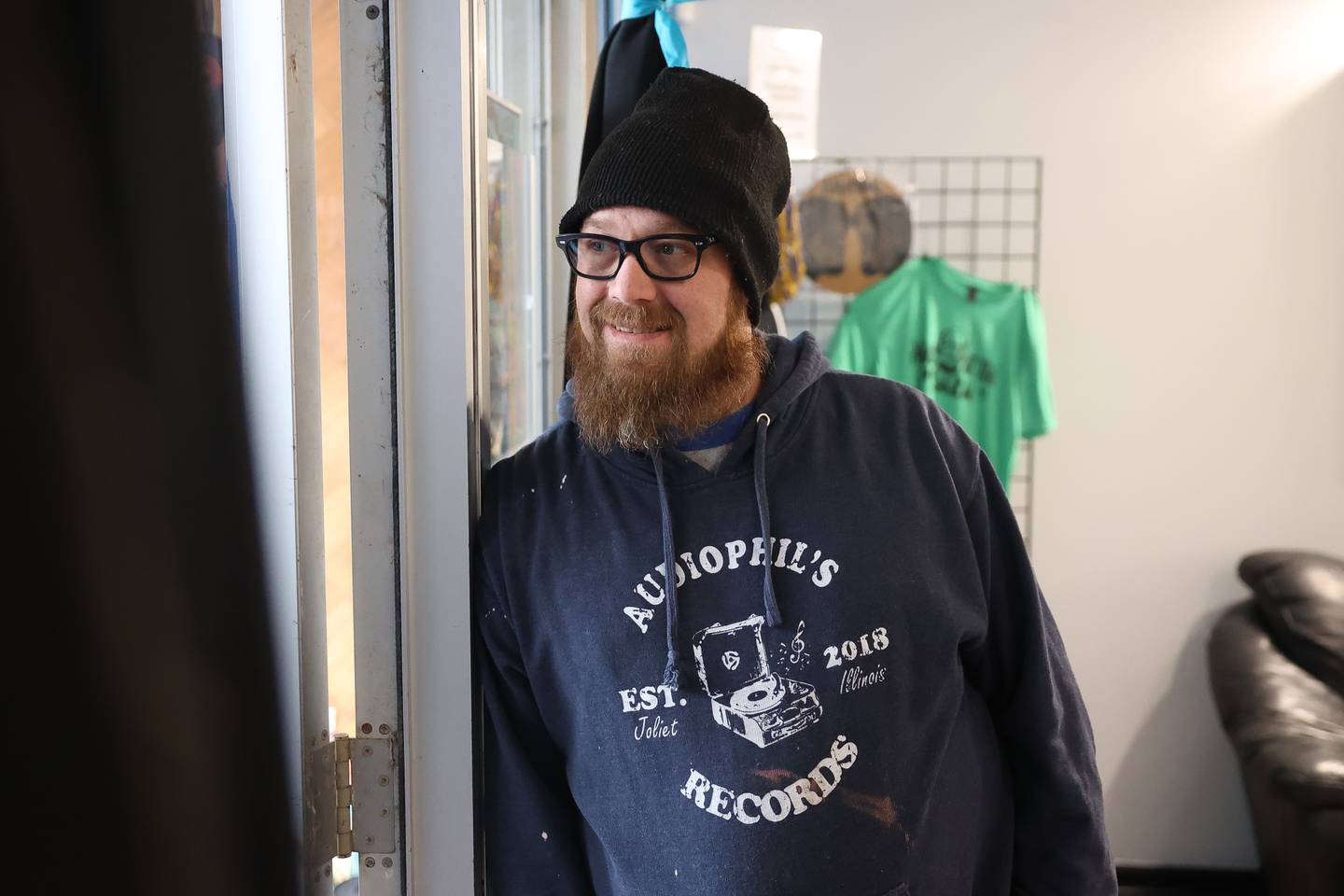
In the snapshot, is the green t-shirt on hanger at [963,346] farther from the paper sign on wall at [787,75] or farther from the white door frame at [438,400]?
the white door frame at [438,400]

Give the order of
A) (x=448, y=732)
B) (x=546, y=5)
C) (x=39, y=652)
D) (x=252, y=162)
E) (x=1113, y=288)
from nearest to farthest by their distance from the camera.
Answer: (x=39, y=652), (x=252, y=162), (x=448, y=732), (x=546, y=5), (x=1113, y=288)

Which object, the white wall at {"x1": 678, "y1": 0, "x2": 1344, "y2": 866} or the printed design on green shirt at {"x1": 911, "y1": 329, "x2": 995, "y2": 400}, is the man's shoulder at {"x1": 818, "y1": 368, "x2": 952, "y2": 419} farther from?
the white wall at {"x1": 678, "y1": 0, "x2": 1344, "y2": 866}

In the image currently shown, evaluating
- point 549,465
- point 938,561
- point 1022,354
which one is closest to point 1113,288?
point 1022,354

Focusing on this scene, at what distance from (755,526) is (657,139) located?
0.42 metres

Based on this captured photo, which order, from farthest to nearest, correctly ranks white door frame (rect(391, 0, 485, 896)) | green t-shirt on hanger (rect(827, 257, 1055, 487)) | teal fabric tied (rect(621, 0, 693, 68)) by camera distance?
1. green t-shirt on hanger (rect(827, 257, 1055, 487))
2. teal fabric tied (rect(621, 0, 693, 68))
3. white door frame (rect(391, 0, 485, 896))

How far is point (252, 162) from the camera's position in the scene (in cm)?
82

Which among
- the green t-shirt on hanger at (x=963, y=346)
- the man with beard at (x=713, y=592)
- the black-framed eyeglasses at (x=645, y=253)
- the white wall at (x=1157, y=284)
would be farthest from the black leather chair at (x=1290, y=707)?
the black-framed eyeglasses at (x=645, y=253)

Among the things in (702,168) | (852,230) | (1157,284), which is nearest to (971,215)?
(852,230)

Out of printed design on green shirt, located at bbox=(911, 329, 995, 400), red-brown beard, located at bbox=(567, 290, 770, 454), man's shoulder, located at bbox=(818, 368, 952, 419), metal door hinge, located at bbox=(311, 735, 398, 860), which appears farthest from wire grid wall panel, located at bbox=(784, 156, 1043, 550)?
metal door hinge, located at bbox=(311, 735, 398, 860)

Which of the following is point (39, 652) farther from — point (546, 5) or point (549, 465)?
point (546, 5)

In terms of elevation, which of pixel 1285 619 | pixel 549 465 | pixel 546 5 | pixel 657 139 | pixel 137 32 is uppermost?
pixel 546 5

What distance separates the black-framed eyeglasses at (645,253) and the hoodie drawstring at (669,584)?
21 cm

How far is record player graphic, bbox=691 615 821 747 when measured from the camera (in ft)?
3.27

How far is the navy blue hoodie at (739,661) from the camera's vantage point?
1.00 meters
